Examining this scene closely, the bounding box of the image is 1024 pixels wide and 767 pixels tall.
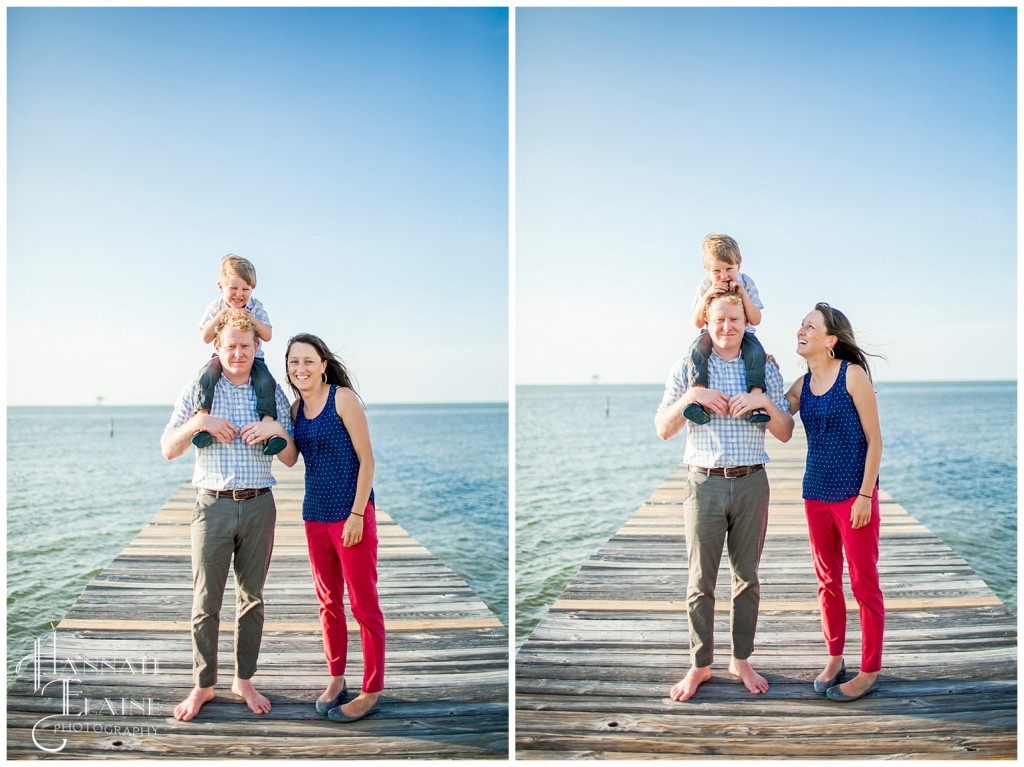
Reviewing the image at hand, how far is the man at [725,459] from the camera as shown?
2.48 meters

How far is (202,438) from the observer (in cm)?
238

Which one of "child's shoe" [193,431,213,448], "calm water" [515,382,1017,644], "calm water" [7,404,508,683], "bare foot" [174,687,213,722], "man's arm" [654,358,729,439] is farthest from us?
"calm water" [515,382,1017,644]

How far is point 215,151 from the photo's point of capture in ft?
37.0

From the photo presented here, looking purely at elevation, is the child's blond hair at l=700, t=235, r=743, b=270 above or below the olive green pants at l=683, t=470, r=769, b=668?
above

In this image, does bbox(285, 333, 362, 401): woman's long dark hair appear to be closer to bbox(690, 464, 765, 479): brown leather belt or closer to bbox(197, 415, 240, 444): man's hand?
bbox(197, 415, 240, 444): man's hand

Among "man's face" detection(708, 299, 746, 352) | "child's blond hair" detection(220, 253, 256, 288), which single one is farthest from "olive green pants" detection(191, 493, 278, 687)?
"man's face" detection(708, 299, 746, 352)

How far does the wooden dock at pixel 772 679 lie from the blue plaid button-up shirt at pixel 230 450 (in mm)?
1173

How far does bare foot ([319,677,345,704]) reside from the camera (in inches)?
103

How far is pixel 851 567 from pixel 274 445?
1798mm

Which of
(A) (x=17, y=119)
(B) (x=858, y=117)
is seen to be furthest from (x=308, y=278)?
(A) (x=17, y=119)

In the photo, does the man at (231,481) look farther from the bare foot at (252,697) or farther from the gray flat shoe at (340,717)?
the gray flat shoe at (340,717)

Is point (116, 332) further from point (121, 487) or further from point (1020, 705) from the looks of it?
point (1020, 705)

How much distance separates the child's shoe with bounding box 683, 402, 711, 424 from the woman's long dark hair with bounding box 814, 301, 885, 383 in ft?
1.53

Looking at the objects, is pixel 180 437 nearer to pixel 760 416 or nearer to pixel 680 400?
pixel 680 400
